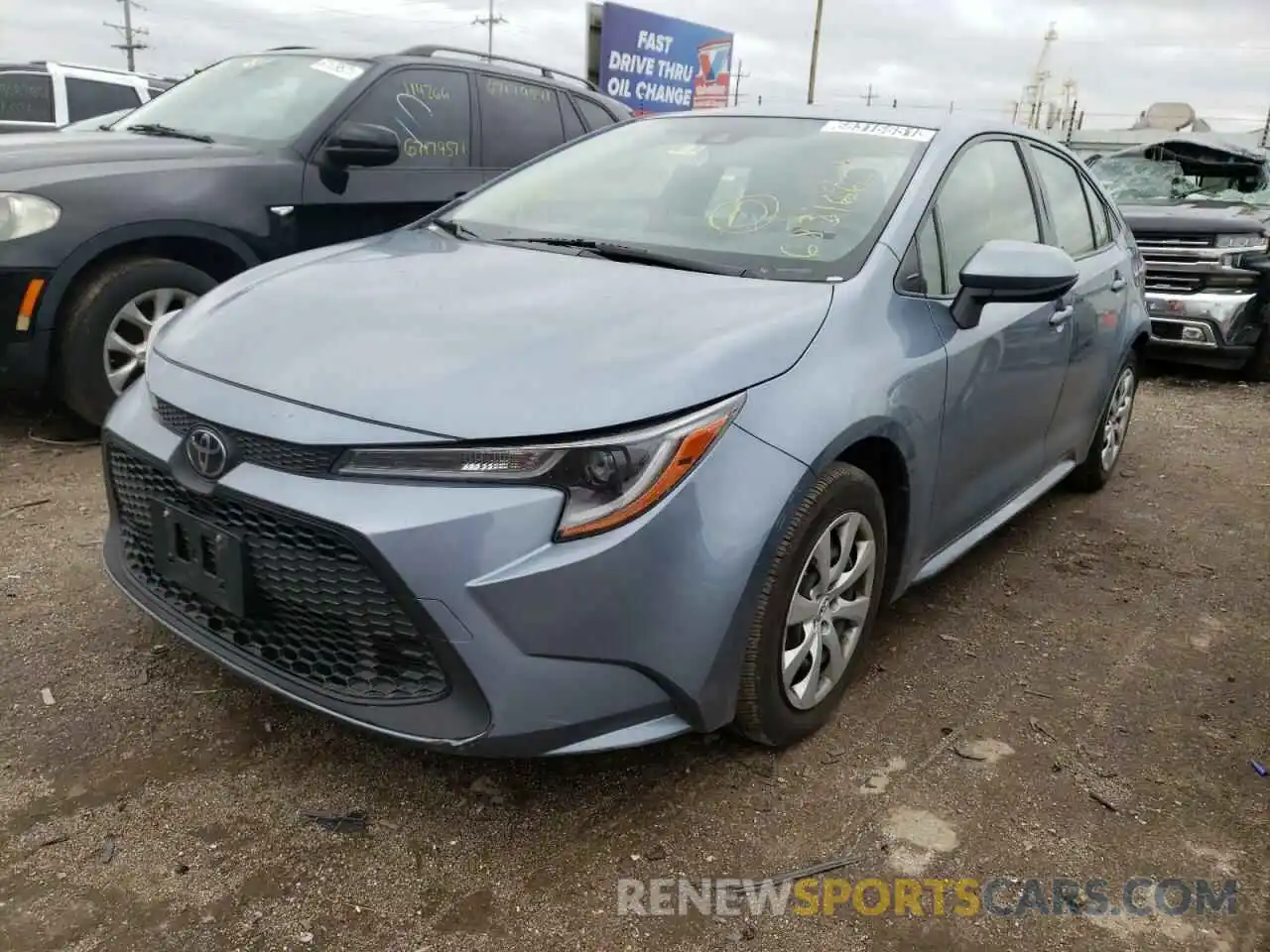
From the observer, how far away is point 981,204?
124 inches

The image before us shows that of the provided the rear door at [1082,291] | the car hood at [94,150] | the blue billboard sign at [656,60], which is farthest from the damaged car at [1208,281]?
the blue billboard sign at [656,60]

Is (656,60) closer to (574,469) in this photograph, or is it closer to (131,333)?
(131,333)

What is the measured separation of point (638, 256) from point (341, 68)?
312cm

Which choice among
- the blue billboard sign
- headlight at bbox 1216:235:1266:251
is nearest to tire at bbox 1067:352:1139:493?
headlight at bbox 1216:235:1266:251

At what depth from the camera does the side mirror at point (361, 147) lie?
4473 mm

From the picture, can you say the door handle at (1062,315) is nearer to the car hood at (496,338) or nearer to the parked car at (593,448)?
the parked car at (593,448)

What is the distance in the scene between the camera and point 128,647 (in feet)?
9.09

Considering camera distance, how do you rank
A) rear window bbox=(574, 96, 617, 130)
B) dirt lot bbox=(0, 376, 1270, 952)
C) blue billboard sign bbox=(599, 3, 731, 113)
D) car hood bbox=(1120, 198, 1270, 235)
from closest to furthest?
dirt lot bbox=(0, 376, 1270, 952), rear window bbox=(574, 96, 617, 130), car hood bbox=(1120, 198, 1270, 235), blue billboard sign bbox=(599, 3, 731, 113)

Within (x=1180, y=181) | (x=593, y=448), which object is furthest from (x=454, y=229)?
(x=1180, y=181)

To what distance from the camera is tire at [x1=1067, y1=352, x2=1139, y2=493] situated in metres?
4.39

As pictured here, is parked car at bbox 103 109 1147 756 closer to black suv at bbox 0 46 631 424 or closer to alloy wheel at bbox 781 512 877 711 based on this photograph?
alloy wheel at bbox 781 512 877 711

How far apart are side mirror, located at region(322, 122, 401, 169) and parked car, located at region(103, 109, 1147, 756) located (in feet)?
5.67

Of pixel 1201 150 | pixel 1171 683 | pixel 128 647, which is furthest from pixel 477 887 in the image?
pixel 1201 150

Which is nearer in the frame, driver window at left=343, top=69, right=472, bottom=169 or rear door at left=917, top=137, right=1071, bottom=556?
rear door at left=917, top=137, right=1071, bottom=556
